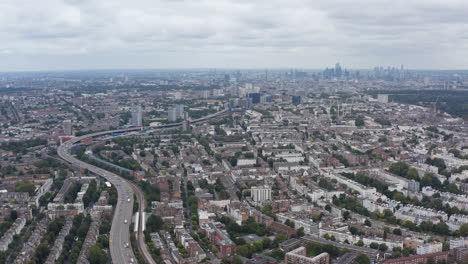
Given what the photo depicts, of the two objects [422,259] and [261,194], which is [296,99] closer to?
[261,194]

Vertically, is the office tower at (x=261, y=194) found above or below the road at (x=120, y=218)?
above

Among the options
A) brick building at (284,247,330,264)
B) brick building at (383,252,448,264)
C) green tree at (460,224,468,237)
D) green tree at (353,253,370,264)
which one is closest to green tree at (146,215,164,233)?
brick building at (284,247,330,264)

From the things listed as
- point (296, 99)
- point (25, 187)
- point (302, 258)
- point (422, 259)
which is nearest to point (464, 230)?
point (422, 259)

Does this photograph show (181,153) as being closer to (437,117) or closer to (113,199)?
(113,199)

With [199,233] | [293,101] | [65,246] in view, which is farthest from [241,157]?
[293,101]

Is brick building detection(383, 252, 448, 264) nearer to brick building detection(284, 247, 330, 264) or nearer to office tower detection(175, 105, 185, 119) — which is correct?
brick building detection(284, 247, 330, 264)

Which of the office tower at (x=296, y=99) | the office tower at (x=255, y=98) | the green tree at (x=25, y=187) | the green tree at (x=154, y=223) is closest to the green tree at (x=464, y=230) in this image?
the green tree at (x=154, y=223)

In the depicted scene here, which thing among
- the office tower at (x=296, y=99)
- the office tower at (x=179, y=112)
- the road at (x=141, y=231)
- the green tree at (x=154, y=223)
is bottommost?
the road at (x=141, y=231)

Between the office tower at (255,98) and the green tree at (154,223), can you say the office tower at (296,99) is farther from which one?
the green tree at (154,223)
